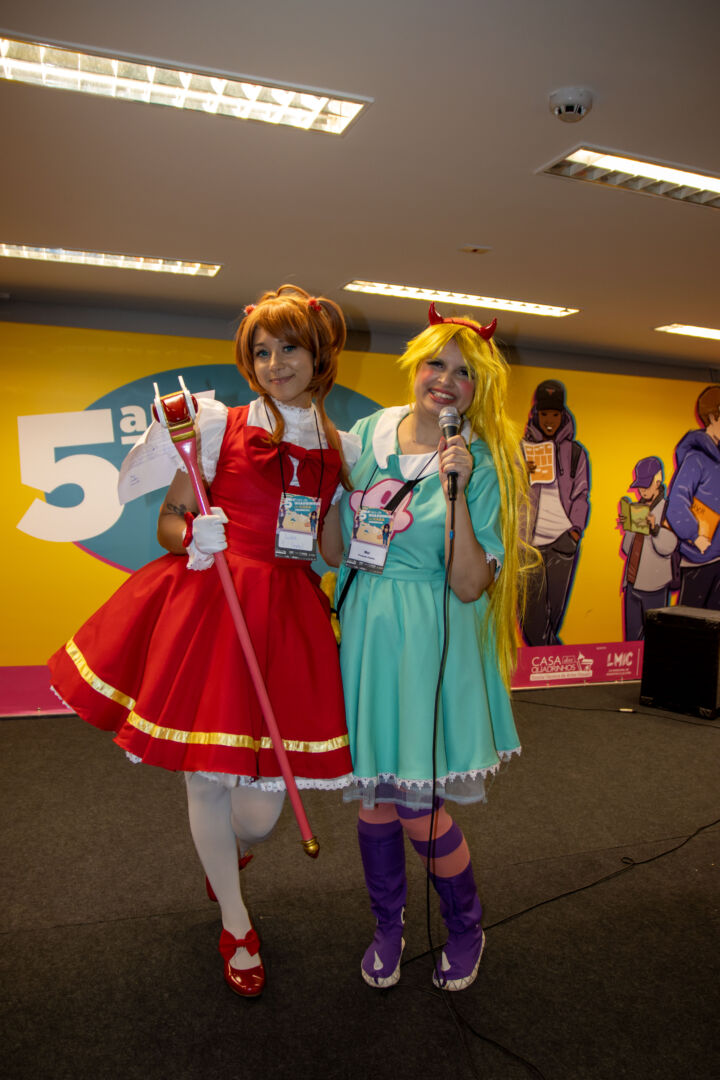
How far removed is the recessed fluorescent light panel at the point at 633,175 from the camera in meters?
2.75

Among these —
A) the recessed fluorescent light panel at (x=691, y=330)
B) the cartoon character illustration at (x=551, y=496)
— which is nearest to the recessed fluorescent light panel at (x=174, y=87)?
the cartoon character illustration at (x=551, y=496)

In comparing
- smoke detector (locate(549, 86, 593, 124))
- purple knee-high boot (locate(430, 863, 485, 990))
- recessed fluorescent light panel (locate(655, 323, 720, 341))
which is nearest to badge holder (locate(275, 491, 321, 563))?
purple knee-high boot (locate(430, 863, 485, 990))

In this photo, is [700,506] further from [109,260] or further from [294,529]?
[294,529]

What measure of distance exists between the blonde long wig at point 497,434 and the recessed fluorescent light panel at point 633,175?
132cm

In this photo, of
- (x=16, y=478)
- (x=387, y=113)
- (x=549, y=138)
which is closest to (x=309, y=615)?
(x=387, y=113)

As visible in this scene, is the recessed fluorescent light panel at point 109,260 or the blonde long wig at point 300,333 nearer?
the blonde long wig at point 300,333

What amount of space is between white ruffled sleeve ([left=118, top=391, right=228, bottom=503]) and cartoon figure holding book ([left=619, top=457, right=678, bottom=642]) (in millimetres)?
4583

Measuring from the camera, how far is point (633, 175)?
2.89 metres

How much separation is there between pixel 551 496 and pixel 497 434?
146 inches

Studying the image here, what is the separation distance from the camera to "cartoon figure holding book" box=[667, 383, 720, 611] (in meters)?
5.88

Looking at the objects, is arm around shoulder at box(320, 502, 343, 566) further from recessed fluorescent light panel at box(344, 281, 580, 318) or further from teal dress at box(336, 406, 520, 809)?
recessed fluorescent light panel at box(344, 281, 580, 318)

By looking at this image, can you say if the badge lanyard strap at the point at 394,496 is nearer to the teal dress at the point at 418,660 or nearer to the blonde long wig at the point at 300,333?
the teal dress at the point at 418,660

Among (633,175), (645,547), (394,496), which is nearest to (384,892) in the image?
(394,496)

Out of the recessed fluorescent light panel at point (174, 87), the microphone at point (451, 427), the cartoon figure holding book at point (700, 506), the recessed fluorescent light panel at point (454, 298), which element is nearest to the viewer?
the microphone at point (451, 427)
